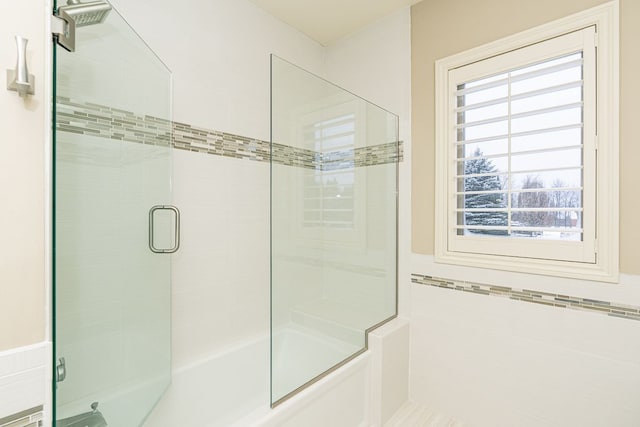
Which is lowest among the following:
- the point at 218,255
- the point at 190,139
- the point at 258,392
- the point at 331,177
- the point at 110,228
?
the point at 258,392

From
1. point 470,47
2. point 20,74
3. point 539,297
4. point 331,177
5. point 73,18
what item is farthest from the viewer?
point 470,47

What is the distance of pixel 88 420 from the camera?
1086 mm

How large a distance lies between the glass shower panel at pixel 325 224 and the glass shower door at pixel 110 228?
2.01 ft

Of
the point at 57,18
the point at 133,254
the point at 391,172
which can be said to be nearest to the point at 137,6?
the point at 57,18

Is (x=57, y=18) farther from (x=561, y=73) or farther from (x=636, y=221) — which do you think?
(x=636, y=221)

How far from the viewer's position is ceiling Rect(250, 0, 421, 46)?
2.12 meters

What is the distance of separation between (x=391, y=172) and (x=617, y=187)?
3.90 feet

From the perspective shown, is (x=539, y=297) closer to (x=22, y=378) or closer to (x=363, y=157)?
(x=363, y=157)

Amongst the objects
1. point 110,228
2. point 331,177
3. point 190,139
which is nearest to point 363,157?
point 331,177

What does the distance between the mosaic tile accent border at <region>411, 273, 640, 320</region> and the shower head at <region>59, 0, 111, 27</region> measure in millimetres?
2103

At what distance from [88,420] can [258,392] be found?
1.09 metres

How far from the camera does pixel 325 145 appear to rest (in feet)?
5.63

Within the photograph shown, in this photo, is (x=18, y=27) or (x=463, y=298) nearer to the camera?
(x=18, y=27)

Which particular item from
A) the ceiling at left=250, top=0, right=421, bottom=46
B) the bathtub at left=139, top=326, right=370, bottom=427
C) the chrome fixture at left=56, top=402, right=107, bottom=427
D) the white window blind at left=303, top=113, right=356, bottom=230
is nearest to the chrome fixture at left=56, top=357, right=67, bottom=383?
the chrome fixture at left=56, top=402, right=107, bottom=427
